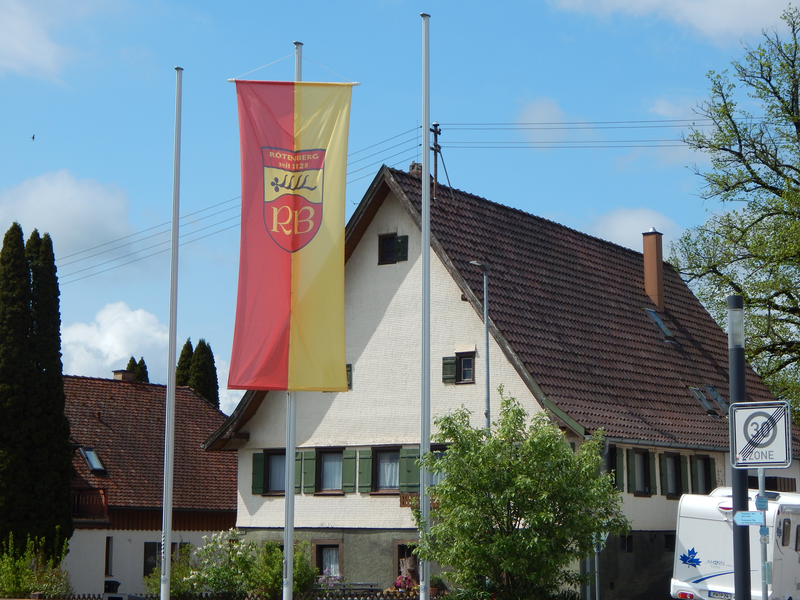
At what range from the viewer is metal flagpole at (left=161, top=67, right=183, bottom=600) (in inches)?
732

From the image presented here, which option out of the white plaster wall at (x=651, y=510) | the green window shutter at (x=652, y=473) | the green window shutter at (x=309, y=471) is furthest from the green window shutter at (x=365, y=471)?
the green window shutter at (x=652, y=473)

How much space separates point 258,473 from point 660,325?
12361 millimetres

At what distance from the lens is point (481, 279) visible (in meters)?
25.9

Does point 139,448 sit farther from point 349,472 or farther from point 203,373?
point 203,373

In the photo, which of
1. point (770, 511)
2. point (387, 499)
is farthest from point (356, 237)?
point (770, 511)

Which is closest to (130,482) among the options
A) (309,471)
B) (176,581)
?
(309,471)

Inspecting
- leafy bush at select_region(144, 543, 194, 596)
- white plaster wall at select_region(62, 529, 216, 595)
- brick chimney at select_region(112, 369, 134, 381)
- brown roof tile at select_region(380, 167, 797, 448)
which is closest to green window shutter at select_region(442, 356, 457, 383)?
brown roof tile at select_region(380, 167, 797, 448)

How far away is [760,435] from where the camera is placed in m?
10.9

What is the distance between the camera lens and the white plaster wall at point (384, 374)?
2555 centimetres

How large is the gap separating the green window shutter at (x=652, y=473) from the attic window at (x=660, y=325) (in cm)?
633

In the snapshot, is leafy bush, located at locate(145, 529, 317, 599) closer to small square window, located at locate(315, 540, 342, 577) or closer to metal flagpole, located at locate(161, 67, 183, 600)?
small square window, located at locate(315, 540, 342, 577)

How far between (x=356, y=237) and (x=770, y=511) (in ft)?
38.2

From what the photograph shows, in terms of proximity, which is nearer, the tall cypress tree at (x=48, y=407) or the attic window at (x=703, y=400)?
the attic window at (x=703, y=400)

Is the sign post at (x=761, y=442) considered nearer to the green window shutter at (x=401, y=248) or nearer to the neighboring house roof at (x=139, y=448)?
the green window shutter at (x=401, y=248)
